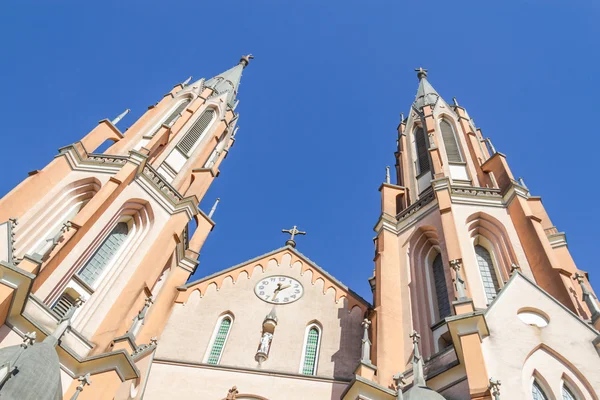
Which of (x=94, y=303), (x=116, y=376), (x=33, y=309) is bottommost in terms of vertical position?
(x=116, y=376)

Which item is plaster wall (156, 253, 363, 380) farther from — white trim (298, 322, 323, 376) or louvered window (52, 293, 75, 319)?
louvered window (52, 293, 75, 319)

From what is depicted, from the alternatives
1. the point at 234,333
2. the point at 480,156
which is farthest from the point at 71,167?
the point at 480,156

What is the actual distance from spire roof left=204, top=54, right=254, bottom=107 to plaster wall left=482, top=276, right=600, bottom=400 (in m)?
19.4

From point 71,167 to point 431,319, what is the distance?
40.2 ft

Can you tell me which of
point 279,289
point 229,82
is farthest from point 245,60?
point 279,289

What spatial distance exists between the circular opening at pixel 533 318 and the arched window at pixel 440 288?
95.4 inches

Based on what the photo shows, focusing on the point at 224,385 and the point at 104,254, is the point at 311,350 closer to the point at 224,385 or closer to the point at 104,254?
the point at 224,385

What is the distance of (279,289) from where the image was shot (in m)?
18.0

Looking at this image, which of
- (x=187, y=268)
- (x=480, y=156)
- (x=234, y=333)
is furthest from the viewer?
(x=480, y=156)

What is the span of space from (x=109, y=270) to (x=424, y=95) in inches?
709

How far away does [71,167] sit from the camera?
18.0m

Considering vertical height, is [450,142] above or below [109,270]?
above

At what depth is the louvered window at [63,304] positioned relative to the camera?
14262 mm

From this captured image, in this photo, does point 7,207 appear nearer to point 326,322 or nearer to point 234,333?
point 234,333
